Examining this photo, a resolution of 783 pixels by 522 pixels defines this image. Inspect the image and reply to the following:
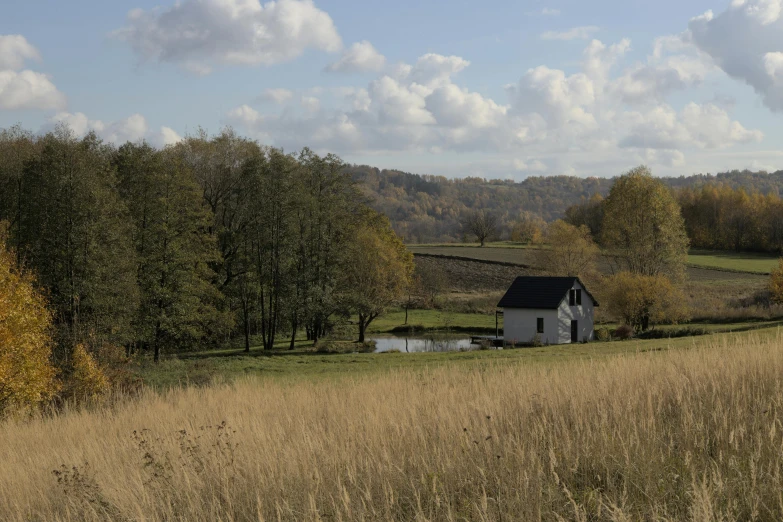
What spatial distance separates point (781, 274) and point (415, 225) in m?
129

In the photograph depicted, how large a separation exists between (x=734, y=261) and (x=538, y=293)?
4979cm

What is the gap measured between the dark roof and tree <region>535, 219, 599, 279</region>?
34.2ft

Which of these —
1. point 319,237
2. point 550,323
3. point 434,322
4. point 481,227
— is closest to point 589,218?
point 481,227

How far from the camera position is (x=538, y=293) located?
47.8 metres

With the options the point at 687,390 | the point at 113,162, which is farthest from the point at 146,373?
the point at 687,390

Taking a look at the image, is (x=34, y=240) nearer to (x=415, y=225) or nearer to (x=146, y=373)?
(x=146, y=373)

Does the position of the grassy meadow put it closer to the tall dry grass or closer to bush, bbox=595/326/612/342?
bush, bbox=595/326/612/342

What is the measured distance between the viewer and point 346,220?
48.3 metres

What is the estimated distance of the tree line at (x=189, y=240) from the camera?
105 ft

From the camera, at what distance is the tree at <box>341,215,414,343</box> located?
→ 151 ft

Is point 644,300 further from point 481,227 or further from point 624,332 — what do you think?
point 481,227

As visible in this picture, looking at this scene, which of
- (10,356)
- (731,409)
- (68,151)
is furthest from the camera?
(68,151)

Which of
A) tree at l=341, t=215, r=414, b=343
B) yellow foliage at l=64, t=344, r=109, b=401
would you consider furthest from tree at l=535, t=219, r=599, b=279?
yellow foliage at l=64, t=344, r=109, b=401

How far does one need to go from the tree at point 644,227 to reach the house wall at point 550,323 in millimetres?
7074
